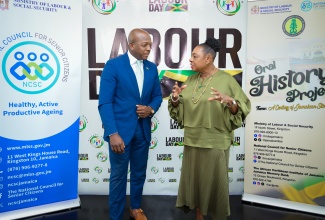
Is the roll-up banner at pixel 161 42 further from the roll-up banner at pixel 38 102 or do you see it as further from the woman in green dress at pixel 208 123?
the woman in green dress at pixel 208 123

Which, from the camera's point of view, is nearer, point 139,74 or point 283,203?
point 139,74

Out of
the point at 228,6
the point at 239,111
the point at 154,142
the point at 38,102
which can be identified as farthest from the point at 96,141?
the point at 228,6

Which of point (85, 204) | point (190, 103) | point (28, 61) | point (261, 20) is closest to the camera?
point (190, 103)

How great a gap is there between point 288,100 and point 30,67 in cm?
254

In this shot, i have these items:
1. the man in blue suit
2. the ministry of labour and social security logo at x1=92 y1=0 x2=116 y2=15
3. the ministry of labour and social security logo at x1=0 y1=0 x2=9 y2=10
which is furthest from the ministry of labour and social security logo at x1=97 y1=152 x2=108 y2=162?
the ministry of labour and social security logo at x1=0 y1=0 x2=9 y2=10

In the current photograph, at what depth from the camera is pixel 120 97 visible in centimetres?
232

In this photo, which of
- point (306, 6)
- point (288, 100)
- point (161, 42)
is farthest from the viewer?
point (161, 42)

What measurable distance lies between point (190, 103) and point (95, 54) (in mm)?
1374

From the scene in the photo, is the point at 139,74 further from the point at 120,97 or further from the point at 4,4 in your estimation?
the point at 4,4

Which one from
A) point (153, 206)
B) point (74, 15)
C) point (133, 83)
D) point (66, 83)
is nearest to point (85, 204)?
point (153, 206)

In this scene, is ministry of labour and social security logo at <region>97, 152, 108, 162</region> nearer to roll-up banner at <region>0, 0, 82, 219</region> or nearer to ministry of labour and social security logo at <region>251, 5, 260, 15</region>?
roll-up banner at <region>0, 0, 82, 219</region>

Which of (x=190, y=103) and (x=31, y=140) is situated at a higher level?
(x=190, y=103)

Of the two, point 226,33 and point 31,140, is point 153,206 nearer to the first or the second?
point 31,140

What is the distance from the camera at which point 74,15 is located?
2.63m
